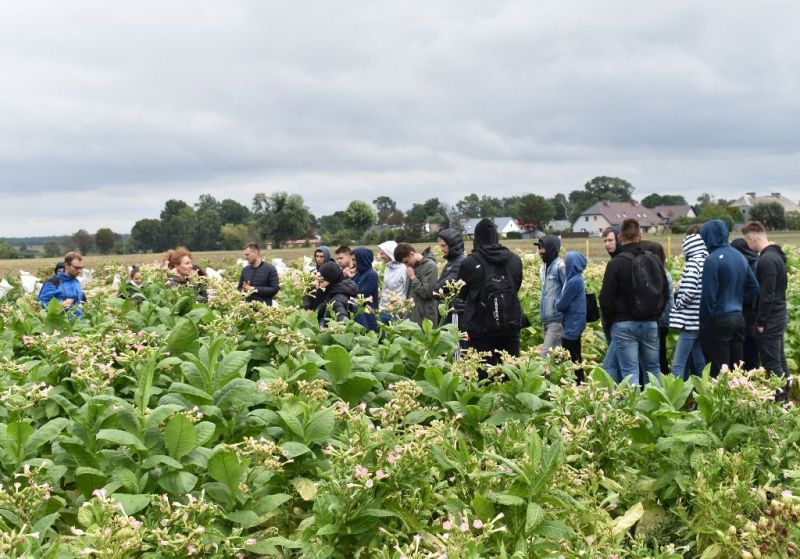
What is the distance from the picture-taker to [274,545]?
3207 millimetres

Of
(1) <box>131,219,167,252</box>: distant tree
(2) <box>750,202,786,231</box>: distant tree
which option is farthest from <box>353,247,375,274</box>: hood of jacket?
(1) <box>131,219,167,252</box>: distant tree

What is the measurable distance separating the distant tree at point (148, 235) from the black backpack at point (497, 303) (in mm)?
87374

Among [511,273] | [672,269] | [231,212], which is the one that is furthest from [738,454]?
[231,212]

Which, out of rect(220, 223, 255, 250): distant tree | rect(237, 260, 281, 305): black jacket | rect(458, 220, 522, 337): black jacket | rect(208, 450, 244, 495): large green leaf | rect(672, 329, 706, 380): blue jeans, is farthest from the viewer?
rect(220, 223, 255, 250): distant tree

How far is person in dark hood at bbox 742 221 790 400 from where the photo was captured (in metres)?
7.75

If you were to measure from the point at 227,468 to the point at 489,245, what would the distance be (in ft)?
15.1

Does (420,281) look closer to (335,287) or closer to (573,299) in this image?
(335,287)

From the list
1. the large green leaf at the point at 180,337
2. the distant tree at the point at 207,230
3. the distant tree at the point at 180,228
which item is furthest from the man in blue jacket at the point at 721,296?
the distant tree at the point at 180,228

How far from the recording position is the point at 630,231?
7.28 meters

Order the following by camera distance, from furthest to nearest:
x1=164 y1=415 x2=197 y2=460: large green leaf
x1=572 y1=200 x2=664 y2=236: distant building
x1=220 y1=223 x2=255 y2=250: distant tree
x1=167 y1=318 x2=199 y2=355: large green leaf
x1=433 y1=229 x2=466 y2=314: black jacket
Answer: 1. x1=572 y1=200 x2=664 y2=236: distant building
2. x1=220 y1=223 x2=255 y2=250: distant tree
3. x1=433 y1=229 x2=466 y2=314: black jacket
4. x1=167 y1=318 x2=199 y2=355: large green leaf
5. x1=164 y1=415 x2=197 y2=460: large green leaf

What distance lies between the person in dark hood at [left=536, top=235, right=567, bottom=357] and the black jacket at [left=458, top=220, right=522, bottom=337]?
1224 mm

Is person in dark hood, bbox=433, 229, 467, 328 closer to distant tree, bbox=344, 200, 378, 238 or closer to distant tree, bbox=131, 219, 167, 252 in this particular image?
distant tree, bbox=344, 200, 378, 238

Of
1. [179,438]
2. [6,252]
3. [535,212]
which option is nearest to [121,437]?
[179,438]

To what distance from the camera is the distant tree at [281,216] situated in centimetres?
6688
